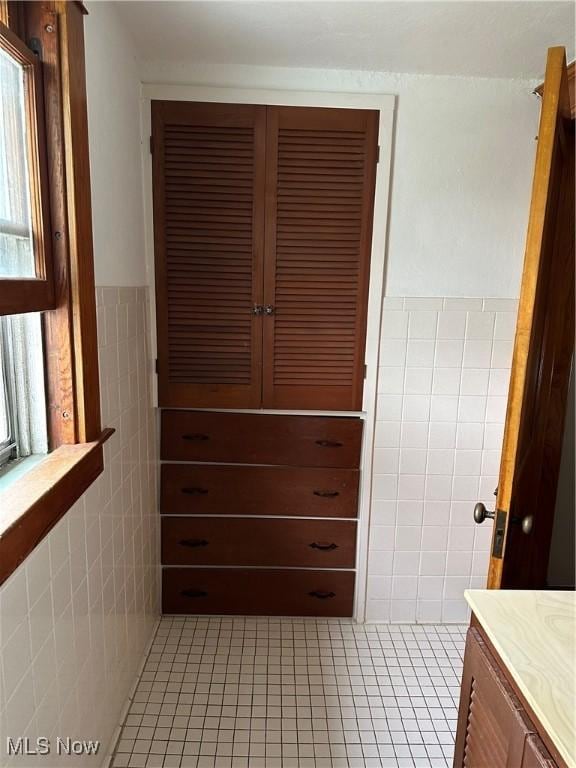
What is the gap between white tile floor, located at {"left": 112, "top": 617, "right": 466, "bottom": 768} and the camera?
167 cm

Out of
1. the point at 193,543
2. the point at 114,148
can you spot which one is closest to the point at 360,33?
the point at 114,148

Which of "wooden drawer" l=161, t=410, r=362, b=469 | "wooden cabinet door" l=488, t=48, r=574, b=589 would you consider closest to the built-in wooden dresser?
"wooden drawer" l=161, t=410, r=362, b=469

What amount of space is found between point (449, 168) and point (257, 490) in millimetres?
1540

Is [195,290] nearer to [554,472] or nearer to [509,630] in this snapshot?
[554,472]

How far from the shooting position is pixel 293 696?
6.26 ft

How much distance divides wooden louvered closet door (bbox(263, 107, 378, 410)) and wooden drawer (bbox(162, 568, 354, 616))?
0.78m

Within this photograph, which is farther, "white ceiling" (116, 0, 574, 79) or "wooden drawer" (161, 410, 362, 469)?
"wooden drawer" (161, 410, 362, 469)

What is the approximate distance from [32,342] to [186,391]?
910mm

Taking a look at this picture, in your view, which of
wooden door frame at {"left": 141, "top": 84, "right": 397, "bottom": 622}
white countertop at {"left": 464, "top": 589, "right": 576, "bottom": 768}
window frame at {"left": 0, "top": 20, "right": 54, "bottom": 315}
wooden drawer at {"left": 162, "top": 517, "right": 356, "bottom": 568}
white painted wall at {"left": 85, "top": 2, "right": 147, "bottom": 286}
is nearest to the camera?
white countertop at {"left": 464, "top": 589, "right": 576, "bottom": 768}

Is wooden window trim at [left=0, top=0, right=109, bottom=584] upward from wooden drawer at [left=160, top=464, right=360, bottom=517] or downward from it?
upward

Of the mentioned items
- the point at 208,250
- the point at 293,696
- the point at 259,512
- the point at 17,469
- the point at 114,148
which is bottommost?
the point at 293,696

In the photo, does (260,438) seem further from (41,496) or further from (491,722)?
(491,722)

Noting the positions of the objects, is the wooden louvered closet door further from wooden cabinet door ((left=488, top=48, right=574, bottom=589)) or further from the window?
the window

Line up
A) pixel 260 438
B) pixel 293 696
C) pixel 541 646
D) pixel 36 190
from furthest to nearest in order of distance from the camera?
pixel 260 438
pixel 293 696
pixel 36 190
pixel 541 646
